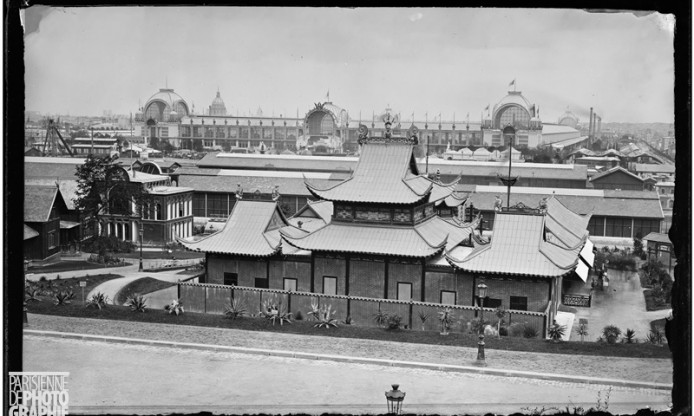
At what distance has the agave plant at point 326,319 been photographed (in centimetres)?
1467

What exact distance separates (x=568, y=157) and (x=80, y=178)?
35631 mm

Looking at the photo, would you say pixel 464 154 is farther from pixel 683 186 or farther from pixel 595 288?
pixel 683 186

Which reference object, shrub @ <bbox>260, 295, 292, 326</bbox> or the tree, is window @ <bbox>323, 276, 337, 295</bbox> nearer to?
shrub @ <bbox>260, 295, 292, 326</bbox>

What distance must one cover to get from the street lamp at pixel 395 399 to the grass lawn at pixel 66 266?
14.0 metres

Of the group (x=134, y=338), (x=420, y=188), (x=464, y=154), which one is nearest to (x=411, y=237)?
(x=420, y=188)

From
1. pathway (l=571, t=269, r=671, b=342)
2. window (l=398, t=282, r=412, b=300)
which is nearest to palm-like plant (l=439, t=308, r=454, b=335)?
window (l=398, t=282, r=412, b=300)

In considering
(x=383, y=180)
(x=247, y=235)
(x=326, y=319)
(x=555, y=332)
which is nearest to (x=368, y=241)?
(x=383, y=180)

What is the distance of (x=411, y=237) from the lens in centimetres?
1639

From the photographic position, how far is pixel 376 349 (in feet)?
43.5

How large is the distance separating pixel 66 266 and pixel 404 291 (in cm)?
1087

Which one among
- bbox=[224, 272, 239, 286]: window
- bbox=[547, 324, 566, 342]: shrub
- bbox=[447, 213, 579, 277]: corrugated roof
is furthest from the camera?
bbox=[224, 272, 239, 286]: window

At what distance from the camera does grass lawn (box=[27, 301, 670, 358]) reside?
43.1ft

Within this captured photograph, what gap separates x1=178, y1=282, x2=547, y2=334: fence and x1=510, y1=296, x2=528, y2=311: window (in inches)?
20.1

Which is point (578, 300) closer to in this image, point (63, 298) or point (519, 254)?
point (519, 254)
